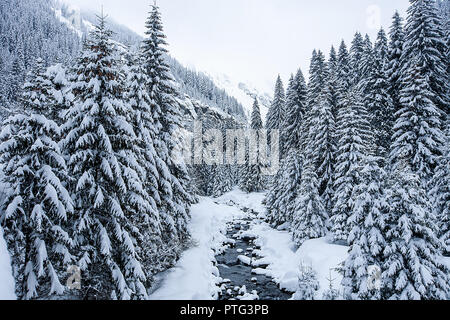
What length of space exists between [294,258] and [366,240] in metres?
13.1

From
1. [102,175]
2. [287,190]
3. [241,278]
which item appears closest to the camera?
[102,175]

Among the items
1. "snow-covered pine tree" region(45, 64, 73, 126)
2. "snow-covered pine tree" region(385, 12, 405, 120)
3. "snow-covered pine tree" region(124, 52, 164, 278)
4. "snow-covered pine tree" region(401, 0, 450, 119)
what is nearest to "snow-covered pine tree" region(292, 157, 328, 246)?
"snow-covered pine tree" region(124, 52, 164, 278)

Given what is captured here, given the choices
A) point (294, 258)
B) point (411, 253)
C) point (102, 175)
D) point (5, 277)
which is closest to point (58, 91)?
point (102, 175)

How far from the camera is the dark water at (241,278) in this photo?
59.1 ft

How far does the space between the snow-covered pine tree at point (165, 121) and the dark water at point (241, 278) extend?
4.35 meters

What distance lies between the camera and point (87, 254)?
11320 millimetres

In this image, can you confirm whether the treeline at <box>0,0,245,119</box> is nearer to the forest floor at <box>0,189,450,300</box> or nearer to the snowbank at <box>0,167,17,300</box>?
the forest floor at <box>0,189,450,300</box>

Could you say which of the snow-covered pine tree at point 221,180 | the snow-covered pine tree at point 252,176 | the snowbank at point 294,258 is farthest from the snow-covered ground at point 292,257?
the snow-covered pine tree at point 221,180

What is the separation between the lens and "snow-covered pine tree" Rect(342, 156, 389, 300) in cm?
1050

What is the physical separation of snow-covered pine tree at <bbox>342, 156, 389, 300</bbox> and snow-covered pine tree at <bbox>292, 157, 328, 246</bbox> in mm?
13265

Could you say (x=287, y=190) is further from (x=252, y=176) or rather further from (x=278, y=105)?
(x=278, y=105)

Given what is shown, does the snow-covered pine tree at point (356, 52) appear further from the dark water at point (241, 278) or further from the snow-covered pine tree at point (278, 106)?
the dark water at point (241, 278)

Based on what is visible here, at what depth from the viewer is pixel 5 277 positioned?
8734 mm
